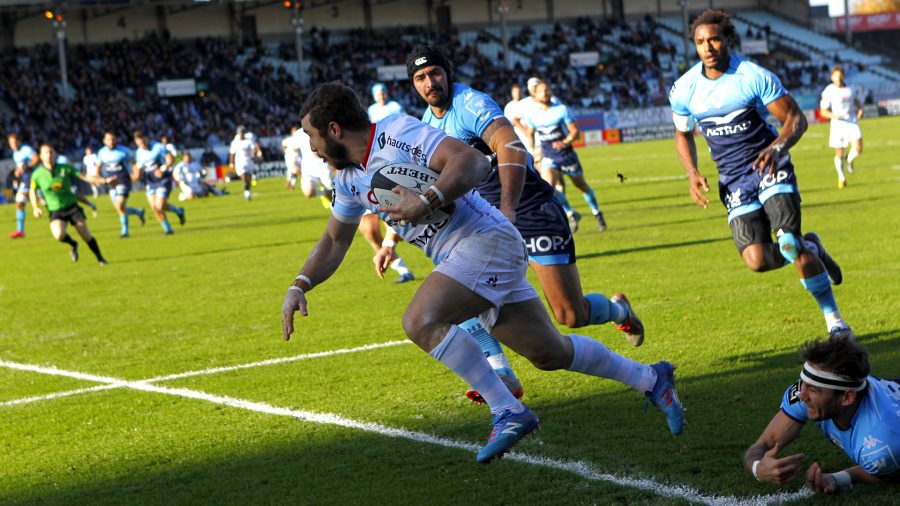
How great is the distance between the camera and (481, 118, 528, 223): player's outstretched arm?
6770 mm

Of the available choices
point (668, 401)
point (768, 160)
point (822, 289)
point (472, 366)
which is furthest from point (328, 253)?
point (822, 289)

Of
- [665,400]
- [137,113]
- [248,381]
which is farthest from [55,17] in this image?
[665,400]

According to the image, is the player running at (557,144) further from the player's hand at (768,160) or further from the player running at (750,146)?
the player's hand at (768,160)

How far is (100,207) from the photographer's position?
125ft

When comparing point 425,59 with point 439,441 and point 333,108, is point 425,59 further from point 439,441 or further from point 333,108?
point 439,441

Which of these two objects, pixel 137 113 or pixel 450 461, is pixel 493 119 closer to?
pixel 450 461

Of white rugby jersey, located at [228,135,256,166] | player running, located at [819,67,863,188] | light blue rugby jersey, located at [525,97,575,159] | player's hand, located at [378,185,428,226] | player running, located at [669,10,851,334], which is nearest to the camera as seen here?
player's hand, located at [378,185,428,226]

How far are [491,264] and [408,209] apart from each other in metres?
0.66

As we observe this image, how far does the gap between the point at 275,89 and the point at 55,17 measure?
12.0 metres

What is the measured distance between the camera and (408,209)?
5027mm

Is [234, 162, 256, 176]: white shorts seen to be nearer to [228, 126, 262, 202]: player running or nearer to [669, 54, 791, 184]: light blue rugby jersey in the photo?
[228, 126, 262, 202]: player running

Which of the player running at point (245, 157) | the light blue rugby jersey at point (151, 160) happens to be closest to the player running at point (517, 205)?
the light blue rugby jersey at point (151, 160)

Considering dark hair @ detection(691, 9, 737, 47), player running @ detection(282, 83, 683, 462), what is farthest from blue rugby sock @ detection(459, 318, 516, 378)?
dark hair @ detection(691, 9, 737, 47)

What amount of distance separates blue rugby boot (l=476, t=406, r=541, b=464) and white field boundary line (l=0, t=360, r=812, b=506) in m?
0.40
